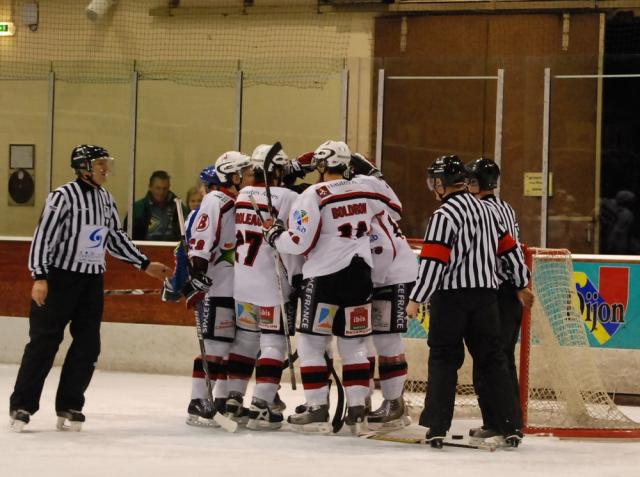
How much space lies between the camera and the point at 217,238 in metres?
6.65

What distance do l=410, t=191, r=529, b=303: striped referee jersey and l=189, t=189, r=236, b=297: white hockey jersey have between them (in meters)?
1.22

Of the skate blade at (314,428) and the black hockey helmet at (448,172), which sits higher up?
the black hockey helmet at (448,172)

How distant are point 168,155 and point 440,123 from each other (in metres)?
1.97

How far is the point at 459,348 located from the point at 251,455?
102 cm

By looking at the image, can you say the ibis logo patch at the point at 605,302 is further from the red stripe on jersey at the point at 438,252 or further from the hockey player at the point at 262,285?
the red stripe on jersey at the point at 438,252

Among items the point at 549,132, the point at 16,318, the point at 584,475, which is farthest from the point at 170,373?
the point at 584,475

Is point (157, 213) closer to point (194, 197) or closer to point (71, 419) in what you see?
point (194, 197)

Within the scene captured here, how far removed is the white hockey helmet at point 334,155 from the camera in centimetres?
641

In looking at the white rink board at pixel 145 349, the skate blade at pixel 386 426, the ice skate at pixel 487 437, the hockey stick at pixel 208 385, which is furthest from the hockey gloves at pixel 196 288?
the white rink board at pixel 145 349

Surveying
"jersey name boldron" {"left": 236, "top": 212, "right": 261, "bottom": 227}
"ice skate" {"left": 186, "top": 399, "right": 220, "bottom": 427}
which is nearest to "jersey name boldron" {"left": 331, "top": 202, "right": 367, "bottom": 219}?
"jersey name boldron" {"left": 236, "top": 212, "right": 261, "bottom": 227}

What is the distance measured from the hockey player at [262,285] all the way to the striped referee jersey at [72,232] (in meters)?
0.68

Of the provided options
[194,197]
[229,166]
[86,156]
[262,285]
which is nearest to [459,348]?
[262,285]

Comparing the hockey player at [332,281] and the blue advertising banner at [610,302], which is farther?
the blue advertising banner at [610,302]

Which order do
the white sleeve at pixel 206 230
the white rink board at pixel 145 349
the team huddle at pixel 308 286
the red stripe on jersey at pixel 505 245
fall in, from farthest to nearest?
the white rink board at pixel 145 349, the white sleeve at pixel 206 230, the red stripe on jersey at pixel 505 245, the team huddle at pixel 308 286
